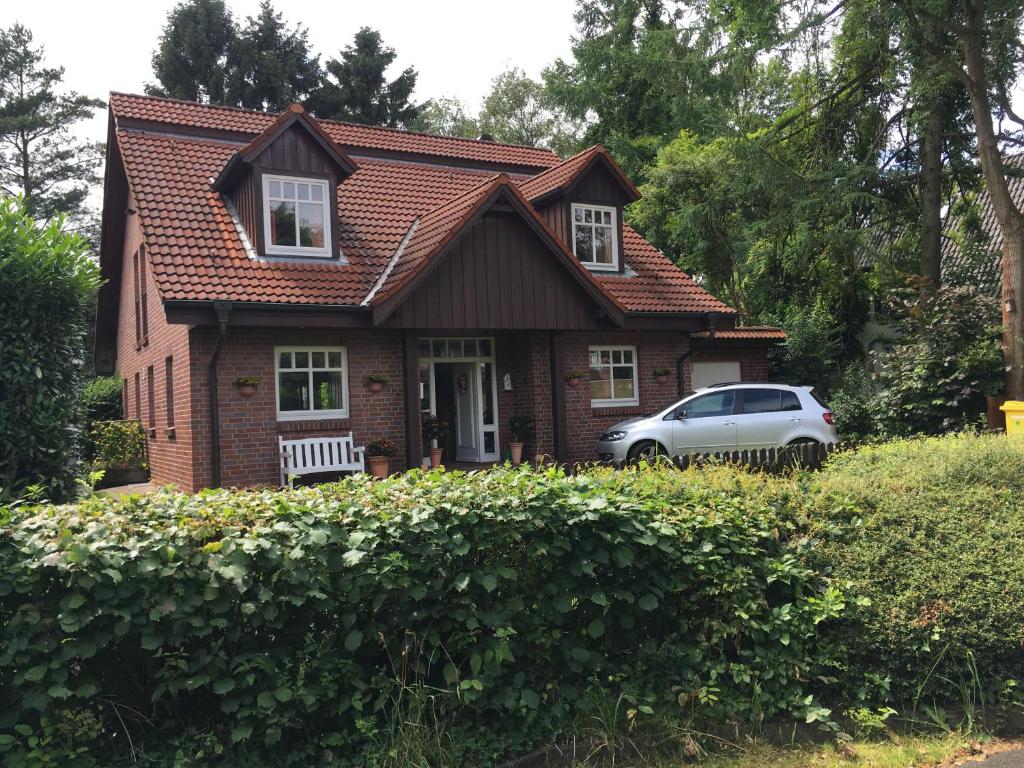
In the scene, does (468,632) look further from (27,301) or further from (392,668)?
(27,301)

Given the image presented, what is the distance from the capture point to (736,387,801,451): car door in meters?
15.7

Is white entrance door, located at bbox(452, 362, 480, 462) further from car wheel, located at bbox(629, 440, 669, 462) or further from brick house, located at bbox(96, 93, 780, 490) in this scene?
car wheel, located at bbox(629, 440, 669, 462)

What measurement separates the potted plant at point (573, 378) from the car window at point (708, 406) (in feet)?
7.67

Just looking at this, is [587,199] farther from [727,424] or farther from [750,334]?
[727,424]

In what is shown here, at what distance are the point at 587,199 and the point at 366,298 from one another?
6081 mm

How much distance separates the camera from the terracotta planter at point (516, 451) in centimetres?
1650

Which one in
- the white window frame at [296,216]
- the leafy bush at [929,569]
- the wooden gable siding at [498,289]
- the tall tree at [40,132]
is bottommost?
the leafy bush at [929,569]

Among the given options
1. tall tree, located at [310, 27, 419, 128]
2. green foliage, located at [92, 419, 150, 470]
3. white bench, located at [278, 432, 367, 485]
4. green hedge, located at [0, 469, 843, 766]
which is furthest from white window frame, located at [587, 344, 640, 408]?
tall tree, located at [310, 27, 419, 128]

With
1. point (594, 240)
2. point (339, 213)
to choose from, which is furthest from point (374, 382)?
point (594, 240)

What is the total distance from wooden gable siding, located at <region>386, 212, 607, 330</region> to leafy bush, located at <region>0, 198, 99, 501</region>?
23.5 feet

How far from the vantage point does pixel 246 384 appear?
13.9 meters

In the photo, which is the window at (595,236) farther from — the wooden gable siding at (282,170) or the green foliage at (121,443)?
the green foliage at (121,443)

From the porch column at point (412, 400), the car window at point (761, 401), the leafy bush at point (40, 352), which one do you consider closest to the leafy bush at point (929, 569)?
the leafy bush at point (40, 352)

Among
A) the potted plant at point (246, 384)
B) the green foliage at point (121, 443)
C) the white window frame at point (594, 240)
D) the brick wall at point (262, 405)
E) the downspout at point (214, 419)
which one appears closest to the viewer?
the downspout at point (214, 419)
